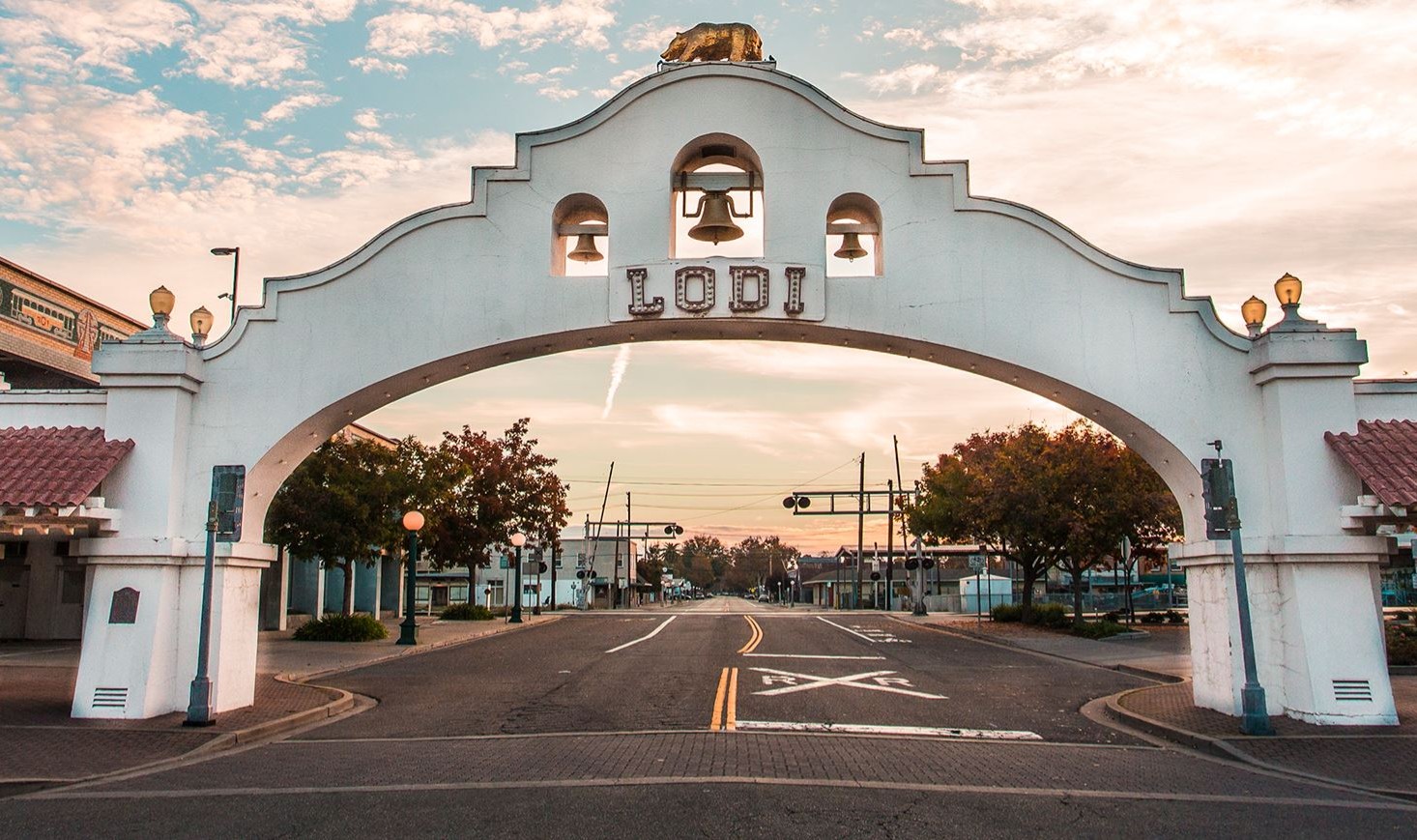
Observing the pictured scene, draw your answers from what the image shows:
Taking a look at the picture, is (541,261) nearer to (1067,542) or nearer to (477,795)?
(477,795)

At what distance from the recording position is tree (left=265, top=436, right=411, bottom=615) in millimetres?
28047

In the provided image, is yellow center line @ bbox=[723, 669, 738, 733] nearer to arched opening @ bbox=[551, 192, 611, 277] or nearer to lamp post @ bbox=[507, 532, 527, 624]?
arched opening @ bbox=[551, 192, 611, 277]

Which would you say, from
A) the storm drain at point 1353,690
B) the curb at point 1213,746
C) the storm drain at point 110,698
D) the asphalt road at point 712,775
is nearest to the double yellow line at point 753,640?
the asphalt road at point 712,775

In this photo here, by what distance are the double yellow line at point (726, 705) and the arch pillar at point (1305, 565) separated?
239 inches

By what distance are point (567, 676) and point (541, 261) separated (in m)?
8.50

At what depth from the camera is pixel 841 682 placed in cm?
1858

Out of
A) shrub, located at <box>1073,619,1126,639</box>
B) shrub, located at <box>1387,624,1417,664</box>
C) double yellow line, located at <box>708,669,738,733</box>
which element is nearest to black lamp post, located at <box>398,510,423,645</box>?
double yellow line, located at <box>708,669,738,733</box>

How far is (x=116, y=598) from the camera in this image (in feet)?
45.2

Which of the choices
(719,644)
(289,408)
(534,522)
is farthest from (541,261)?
(534,522)

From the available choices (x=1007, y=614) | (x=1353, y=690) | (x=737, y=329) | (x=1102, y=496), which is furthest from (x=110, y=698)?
(x=1007, y=614)

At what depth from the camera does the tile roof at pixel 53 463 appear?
1270 centimetres

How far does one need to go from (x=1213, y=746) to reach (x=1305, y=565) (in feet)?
9.59

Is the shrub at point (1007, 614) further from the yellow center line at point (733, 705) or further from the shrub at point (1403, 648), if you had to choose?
the yellow center line at point (733, 705)

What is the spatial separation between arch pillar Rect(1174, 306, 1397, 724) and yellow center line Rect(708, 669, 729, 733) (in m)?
6.22
